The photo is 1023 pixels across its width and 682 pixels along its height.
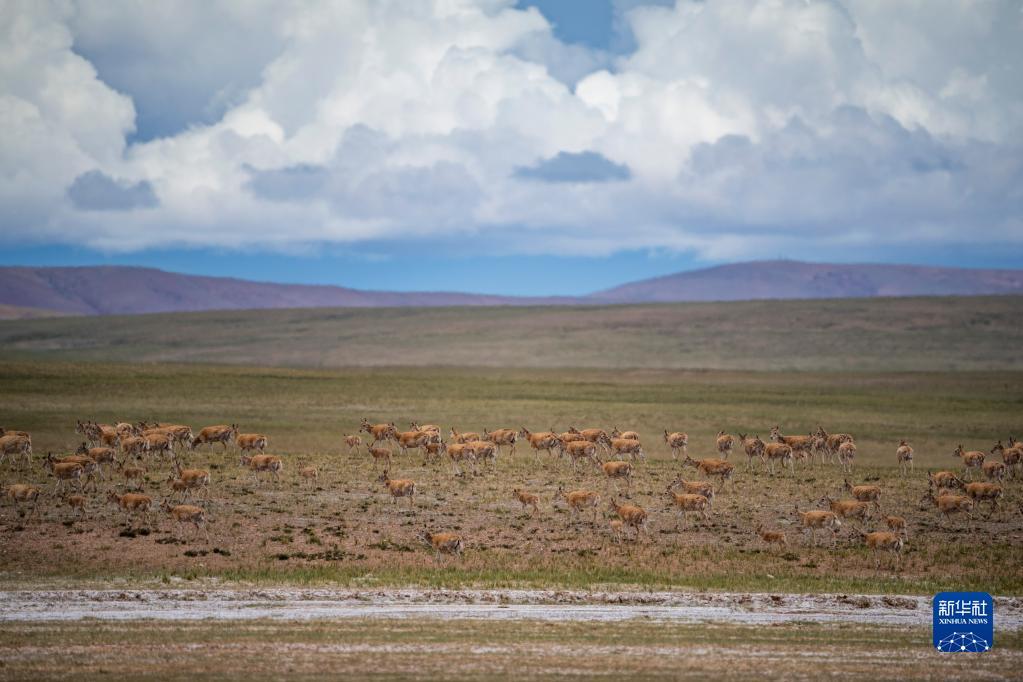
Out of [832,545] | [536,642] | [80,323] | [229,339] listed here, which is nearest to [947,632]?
[536,642]

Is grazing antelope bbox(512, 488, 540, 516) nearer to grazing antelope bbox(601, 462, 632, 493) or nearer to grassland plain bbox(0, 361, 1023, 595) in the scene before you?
grassland plain bbox(0, 361, 1023, 595)

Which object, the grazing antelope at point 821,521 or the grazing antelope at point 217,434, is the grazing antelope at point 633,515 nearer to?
the grazing antelope at point 821,521

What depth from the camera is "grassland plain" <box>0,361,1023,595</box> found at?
80.6 feet

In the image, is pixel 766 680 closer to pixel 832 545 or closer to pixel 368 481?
pixel 832 545

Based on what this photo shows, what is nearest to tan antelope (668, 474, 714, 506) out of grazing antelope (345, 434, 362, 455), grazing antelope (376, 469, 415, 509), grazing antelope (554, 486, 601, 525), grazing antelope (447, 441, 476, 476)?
grazing antelope (554, 486, 601, 525)

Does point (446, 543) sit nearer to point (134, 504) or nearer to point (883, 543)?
point (134, 504)

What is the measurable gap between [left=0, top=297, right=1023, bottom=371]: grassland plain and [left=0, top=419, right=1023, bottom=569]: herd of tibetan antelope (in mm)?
A: 64053

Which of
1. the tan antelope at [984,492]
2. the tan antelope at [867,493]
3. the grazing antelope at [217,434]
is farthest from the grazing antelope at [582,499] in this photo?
the grazing antelope at [217,434]

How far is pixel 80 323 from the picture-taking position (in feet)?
530

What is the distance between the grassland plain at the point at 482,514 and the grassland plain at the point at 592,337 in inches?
1949

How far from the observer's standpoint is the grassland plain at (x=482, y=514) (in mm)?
24562

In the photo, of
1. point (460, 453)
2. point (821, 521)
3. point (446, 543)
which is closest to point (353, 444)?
point (460, 453)

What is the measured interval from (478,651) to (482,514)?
1289 cm

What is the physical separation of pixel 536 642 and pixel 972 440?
39201 millimetres
